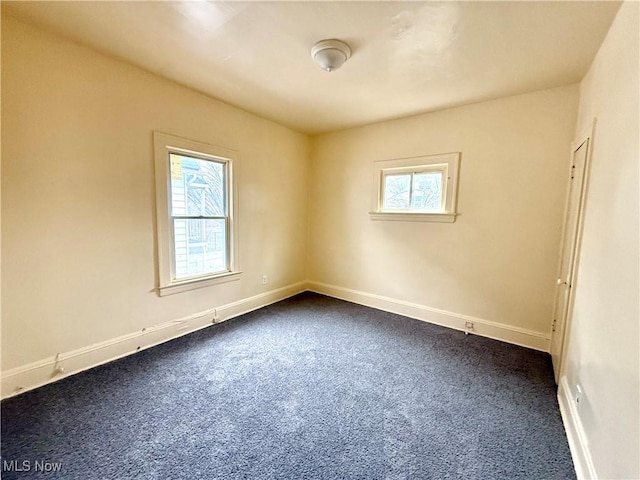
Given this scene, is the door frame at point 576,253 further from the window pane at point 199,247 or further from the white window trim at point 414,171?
the window pane at point 199,247

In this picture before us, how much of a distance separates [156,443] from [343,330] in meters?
1.94

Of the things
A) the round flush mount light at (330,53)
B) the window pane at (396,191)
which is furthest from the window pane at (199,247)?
the window pane at (396,191)

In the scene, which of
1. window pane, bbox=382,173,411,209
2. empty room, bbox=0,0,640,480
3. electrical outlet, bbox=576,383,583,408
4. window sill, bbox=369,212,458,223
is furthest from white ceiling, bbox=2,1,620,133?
electrical outlet, bbox=576,383,583,408

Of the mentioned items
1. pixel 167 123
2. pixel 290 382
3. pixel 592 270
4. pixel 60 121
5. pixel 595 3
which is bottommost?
pixel 290 382

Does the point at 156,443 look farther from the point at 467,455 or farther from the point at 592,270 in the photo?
the point at 592,270

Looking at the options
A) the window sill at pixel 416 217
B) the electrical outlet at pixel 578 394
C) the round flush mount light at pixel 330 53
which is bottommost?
the electrical outlet at pixel 578 394

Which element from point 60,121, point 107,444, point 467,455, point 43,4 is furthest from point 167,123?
point 467,455

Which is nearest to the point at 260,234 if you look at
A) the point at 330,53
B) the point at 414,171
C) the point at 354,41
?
the point at 414,171

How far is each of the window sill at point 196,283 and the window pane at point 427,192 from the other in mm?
2446

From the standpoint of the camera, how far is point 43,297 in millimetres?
1954

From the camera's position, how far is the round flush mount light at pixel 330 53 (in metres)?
1.88

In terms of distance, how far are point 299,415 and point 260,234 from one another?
2.36m

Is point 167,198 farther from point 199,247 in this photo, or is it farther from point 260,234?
point 260,234

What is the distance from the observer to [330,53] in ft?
6.34
